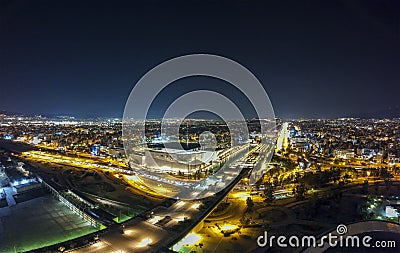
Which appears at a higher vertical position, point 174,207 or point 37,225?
point 174,207

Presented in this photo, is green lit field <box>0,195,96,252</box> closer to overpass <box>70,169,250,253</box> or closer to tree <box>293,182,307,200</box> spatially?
overpass <box>70,169,250,253</box>

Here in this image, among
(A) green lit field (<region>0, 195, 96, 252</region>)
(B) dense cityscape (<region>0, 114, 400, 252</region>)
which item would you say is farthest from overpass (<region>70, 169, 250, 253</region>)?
(A) green lit field (<region>0, 195, 96, 252</region>)

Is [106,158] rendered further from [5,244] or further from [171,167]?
[5,244]

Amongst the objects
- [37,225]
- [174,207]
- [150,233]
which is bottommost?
[37,225]

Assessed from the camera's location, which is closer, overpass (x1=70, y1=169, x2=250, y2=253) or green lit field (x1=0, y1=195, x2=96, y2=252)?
overpass (x1=70, y1=169, x2=250, y2=253)

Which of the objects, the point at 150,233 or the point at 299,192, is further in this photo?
the point at 299,192

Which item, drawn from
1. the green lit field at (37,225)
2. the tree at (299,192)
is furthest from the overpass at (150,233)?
the tree at (299,192)

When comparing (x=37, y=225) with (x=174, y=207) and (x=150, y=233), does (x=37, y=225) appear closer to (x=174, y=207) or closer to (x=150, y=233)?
(x=150, y=233)

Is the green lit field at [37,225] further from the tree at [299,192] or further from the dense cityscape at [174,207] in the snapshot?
the tree at [299,192]

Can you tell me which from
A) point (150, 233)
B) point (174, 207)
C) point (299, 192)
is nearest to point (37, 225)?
point (150, 233)
